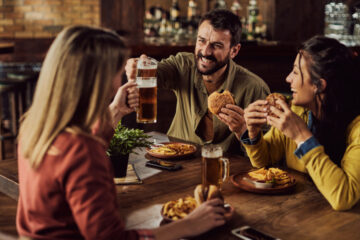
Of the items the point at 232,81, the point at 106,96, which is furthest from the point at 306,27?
the point at 106,96

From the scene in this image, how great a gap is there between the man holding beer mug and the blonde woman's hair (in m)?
1.62

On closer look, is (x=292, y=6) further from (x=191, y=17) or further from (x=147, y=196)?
(x=147, y=196)

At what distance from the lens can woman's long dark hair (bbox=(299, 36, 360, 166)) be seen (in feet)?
6.47

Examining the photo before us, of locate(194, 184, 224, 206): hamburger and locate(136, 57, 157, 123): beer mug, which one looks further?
locate(136, 57, 157, 123): beer mug

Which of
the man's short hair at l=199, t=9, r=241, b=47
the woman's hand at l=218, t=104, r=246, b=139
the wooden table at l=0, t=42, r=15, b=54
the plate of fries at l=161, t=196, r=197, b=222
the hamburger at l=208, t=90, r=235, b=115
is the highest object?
the man's short hair at l=199, t=9, r=241, b=47

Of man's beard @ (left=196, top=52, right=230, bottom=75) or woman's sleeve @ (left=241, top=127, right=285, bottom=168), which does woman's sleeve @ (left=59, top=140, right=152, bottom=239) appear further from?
man's beard @ (left=196, top=52, right=230, bottom=75)

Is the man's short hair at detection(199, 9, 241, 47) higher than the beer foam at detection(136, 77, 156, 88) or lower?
higher

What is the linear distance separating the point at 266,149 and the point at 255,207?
54cm

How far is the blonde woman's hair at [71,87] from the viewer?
1.22 m

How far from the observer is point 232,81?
9.64ft

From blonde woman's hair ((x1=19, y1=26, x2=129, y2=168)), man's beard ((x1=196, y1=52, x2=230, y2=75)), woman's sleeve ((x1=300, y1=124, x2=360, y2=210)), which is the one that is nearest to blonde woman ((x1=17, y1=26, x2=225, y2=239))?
blonde woman's hair ((x1=19, y1=26, x2=129, y2=168))

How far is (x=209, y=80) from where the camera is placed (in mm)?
2990

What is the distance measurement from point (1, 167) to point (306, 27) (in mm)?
3970

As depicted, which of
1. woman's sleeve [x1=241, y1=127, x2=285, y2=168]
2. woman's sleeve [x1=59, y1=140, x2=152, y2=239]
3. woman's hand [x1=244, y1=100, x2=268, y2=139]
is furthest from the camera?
woman's sleeve [x1=241, y1=127, x2=285, y2=168]
